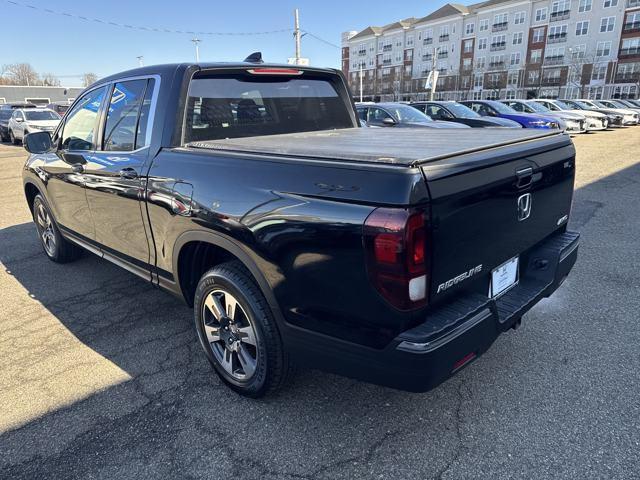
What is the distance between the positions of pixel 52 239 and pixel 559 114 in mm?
20483

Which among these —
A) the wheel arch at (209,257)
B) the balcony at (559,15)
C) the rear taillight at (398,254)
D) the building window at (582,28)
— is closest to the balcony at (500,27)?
the balcony at (559,15)

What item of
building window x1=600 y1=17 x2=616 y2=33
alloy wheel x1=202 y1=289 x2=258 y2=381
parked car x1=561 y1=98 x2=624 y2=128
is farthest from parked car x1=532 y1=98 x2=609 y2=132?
building window x1=600 y1=17 x2=616 y2=33

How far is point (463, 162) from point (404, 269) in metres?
0.57

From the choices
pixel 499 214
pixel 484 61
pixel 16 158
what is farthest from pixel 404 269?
pixel 484 61

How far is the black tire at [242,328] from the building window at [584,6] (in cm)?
7458

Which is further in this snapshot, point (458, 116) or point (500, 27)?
point (500, 27)

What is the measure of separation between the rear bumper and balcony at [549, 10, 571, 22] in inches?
2949

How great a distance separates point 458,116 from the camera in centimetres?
1512

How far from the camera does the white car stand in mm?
18719

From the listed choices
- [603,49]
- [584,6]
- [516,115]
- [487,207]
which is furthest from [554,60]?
[487,207]

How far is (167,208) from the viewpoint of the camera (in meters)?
2.81

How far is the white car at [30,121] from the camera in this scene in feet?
61.4

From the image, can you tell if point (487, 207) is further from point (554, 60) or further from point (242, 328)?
point (554, 60)

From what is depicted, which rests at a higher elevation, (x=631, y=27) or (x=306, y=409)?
(x=631, y=27)
